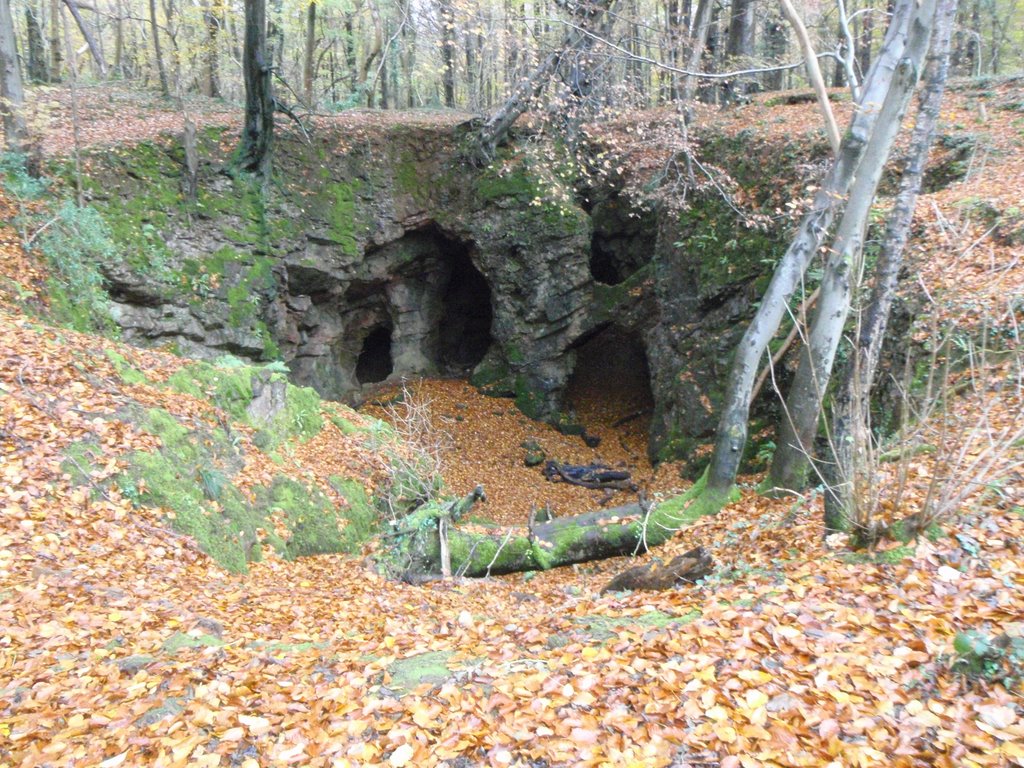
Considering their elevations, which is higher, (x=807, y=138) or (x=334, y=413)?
(x=807, y=138)

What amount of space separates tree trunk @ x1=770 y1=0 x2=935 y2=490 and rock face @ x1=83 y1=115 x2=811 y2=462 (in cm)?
560

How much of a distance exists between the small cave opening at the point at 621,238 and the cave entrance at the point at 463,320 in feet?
13.5

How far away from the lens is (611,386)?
19969mm

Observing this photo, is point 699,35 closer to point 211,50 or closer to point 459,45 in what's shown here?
point 459,45

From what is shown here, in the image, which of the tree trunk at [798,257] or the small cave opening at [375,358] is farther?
the small cave opening at [375,358]

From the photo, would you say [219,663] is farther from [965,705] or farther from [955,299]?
[955,299]

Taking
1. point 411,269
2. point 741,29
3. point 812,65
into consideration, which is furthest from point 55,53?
point 812,65

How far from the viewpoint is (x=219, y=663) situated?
154 inches

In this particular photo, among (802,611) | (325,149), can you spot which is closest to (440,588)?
(802,611)

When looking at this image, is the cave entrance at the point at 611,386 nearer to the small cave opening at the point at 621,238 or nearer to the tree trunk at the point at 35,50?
the small cave opening at the point at 621,238

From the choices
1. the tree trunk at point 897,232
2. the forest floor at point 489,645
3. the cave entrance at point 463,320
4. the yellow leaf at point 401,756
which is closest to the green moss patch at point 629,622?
the forest floor at point 489,645

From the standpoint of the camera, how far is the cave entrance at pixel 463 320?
2073 centimetres

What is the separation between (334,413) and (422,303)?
28.7ft

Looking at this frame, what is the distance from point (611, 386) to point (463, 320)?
5.63m
